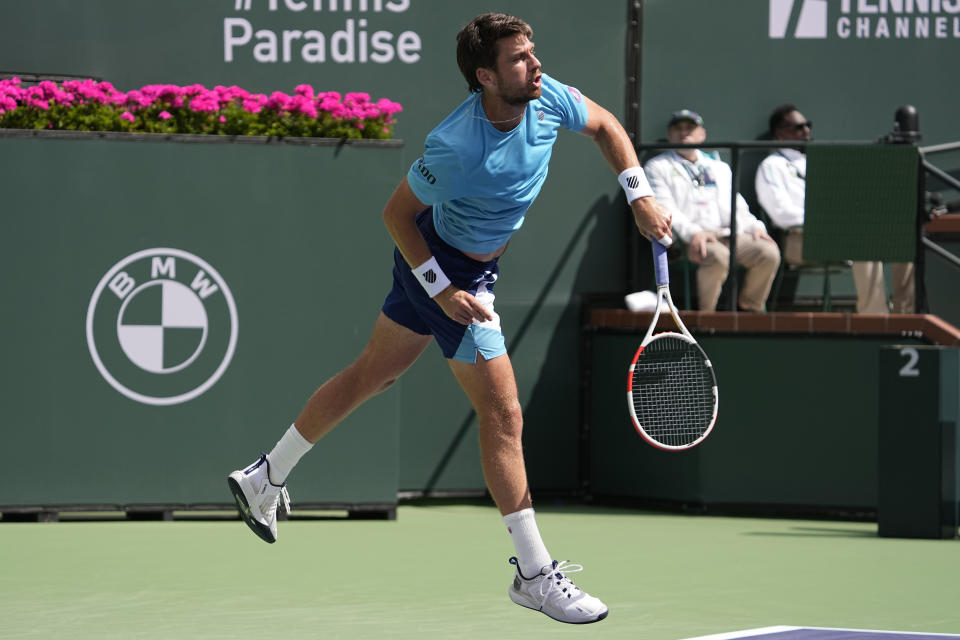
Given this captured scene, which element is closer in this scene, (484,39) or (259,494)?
(484,39)

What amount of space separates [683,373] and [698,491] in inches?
53.7

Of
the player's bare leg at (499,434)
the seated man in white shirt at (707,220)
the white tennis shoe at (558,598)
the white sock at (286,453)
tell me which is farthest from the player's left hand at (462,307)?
the seated man in white shirt at (707,220)

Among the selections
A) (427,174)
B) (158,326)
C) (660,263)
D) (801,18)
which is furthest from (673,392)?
(801,18)

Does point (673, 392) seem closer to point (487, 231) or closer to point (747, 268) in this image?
point (747, 268)

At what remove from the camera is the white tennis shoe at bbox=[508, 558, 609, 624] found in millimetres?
4680

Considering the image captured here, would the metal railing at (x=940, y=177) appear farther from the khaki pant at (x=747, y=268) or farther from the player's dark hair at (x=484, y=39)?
the player's dark hair at (x=484, y=39)

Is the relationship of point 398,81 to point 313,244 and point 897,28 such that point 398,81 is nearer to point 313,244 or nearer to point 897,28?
point 313,244

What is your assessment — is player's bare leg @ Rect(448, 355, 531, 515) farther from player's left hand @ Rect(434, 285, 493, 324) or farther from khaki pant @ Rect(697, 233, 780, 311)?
khaki pant @ Rect(697, 233, 780, 311)

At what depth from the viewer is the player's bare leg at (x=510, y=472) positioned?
4.77 meters

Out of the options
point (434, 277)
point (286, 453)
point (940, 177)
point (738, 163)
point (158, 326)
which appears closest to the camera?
point (434, 277)

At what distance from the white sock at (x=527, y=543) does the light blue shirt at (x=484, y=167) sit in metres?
0.88

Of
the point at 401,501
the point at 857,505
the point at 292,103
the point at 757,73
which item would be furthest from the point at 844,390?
the point at 292,103

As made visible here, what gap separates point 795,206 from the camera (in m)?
8.64

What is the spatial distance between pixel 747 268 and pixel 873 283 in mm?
710
